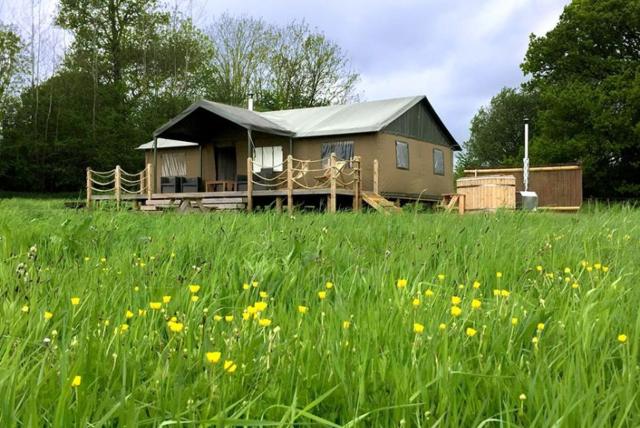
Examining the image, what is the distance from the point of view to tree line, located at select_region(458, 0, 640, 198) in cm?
2894

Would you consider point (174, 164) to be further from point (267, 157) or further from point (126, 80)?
point (126, 80)

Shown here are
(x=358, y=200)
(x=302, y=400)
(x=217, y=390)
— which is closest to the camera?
(x=217, y=390)

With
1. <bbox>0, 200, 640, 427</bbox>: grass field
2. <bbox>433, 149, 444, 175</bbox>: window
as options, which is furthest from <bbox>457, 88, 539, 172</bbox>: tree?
<bbox>0, 200, 640, 427</bbox>: grass field

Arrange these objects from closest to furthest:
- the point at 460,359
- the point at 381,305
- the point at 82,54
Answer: the point at 460,359 → the point at 381,305 → the point at 82,54

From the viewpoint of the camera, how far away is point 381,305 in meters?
2.30

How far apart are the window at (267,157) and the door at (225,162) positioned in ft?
4.28

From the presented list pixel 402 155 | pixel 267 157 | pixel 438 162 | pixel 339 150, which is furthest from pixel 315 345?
pixel 438 162

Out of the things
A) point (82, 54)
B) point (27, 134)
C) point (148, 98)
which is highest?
point (82, 54)

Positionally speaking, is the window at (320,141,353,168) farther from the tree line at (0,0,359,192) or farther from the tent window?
the tree line at (0,0,359,192)

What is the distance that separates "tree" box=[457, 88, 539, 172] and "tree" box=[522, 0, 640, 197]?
14.5 metres

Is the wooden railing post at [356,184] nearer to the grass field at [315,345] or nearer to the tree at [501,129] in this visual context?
the grass field at [315,345]

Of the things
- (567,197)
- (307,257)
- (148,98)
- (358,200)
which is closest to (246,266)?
(307,257)

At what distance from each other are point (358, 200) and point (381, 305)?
47.2ft

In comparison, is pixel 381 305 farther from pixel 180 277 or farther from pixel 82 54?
pixel 82 54
